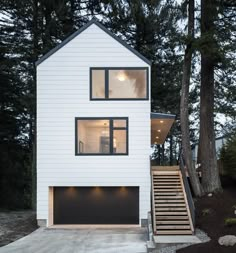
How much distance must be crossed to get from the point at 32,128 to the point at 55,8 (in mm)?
7641

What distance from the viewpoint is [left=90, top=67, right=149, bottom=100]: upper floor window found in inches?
692

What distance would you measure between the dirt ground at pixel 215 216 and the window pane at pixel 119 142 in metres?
3.60

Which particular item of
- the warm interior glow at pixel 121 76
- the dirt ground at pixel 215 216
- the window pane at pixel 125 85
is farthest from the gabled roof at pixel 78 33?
the dirt ground at pixel 215 216

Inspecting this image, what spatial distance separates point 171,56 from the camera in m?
24.3

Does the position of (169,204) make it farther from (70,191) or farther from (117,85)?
(117,85)

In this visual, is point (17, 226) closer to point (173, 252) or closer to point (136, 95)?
point (136, 95)

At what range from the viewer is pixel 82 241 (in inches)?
530

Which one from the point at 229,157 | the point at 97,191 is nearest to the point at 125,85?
the point at 97,191

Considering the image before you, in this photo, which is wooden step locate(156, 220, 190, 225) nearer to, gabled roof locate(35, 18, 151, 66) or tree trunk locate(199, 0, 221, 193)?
tree trunk locate(199, 0, 221, 193)

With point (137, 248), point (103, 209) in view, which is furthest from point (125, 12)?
point (137, 248)

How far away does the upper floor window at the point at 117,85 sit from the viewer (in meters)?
17.6

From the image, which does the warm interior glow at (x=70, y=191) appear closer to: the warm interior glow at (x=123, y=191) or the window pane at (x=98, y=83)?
the warm interior glow at (x=123, y=191)

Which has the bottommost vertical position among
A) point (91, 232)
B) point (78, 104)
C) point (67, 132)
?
point (91, 232)

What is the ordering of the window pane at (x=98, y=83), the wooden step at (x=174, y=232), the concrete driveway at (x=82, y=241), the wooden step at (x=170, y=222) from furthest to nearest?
1. the window pane at (x=98, y=83)
2. the wooden step at (x=170, y=222)
3. the wooden step at (x=174, y=232)
4. the concrete driveway at (x=82, y=241)
